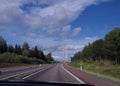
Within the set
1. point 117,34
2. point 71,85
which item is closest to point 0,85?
point 71,85

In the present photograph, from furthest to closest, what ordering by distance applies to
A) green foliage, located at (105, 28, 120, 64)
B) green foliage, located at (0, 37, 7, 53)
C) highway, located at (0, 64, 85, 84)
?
green foliage, located at (0, 37, 7, 53) → green foliage, located at (105, 28, 120, 64) → highway, located at (0, 64, 85, 84)

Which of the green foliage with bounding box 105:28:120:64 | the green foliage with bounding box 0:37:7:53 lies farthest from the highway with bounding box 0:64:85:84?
the green foliage with bounding box 0:37:7:53

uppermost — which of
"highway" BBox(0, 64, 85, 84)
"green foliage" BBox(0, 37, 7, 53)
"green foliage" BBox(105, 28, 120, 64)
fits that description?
"green foliage" BBox(0, 37, 7, 53)

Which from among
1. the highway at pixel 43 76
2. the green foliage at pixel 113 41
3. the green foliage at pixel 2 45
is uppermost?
the green foliage at pixel 2 45

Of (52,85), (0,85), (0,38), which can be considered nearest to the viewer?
(0,85)

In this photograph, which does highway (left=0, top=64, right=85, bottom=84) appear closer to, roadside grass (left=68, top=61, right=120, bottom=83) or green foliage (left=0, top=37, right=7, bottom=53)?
roadside grass (left=68, top=61, right=120, bottom=83)

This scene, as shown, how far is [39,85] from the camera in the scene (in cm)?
521

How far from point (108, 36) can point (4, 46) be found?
10887cm

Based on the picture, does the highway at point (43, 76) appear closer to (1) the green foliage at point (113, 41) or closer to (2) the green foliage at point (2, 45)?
(1) the green foliage at point (113, 41)

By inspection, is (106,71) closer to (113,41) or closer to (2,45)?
(113,41)

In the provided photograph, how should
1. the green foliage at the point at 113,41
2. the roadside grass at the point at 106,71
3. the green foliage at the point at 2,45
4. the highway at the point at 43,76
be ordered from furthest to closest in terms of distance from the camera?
the green foliage at the point at 2,45
the green foliage at the point at 113,41
the highway at the point at 43,76
the roadside grass at the point at 106,71

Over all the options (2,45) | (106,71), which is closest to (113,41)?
(106,71)

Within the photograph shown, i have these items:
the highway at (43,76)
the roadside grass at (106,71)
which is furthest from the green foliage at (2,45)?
the highway at (43,76)

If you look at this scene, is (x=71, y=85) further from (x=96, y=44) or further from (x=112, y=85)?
(x=96, y=44)
